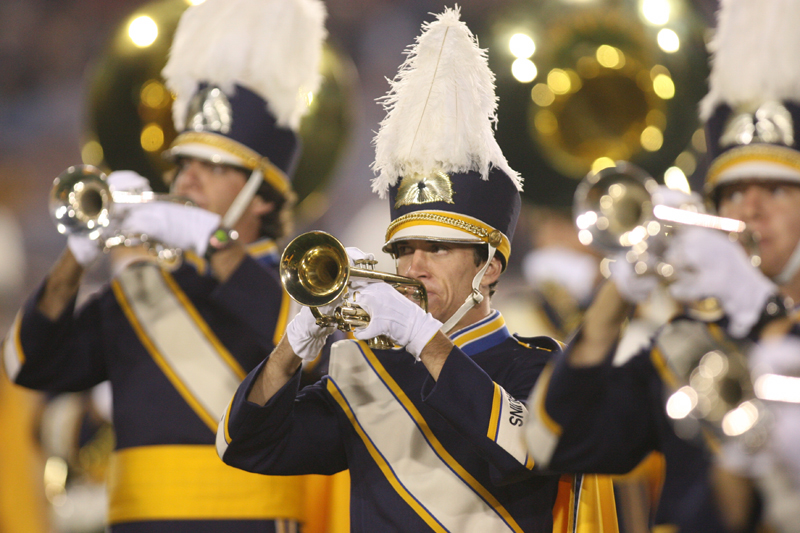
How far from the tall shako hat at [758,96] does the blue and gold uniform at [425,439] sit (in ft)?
2.50

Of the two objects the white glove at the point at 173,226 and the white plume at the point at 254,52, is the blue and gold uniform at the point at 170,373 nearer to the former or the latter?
the white glove at the point at 173,226

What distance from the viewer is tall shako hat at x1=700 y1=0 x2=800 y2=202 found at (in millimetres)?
2961

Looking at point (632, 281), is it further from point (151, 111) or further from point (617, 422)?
point (151, 111)

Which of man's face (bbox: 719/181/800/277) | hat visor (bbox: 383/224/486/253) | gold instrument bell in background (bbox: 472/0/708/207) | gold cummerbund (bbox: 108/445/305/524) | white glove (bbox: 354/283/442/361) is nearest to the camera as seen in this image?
man's face (bbox: 719/181/800/277)

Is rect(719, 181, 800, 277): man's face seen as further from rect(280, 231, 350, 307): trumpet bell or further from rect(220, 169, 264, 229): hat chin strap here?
rect(220, 169, 264, 229): hat chin strap

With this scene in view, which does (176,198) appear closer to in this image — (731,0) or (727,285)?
(731,0)

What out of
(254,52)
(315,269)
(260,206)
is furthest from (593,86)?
(315,269)

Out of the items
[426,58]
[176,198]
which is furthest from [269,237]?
[426,58]

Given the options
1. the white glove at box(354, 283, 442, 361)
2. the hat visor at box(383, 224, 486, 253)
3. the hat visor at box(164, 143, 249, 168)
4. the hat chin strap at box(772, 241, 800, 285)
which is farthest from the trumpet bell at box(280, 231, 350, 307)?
the hat visor at box(164, 143, 249, 168)

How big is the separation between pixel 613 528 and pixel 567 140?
358 centimetres

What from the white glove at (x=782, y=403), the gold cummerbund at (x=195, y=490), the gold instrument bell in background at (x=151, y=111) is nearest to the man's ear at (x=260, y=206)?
the gold instrument bell in background at (x=151, y=111)

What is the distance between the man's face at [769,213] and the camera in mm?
2828

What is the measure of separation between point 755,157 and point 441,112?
0.90 m

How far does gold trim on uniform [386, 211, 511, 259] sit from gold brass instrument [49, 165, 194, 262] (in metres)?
1.15
